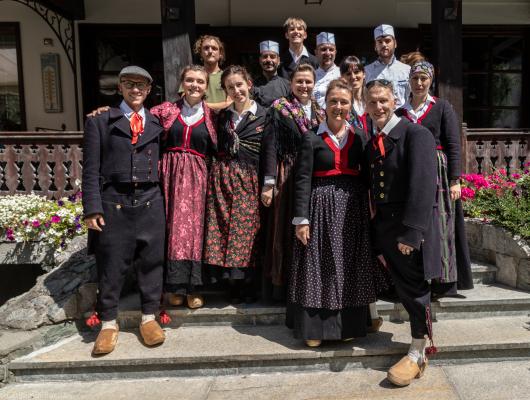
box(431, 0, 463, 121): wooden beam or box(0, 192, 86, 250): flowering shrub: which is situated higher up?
box(431, 0, 463, 121): wooden beam

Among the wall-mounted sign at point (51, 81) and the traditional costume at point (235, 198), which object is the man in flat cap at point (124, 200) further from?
the wall-mounted sign at point (51, 81)

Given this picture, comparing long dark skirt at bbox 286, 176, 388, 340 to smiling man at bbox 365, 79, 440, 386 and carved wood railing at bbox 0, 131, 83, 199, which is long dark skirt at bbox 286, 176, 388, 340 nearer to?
smiling man at bbox 365, 79, 440, 386

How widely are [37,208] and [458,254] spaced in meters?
4.05

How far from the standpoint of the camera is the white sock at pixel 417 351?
2.87 metres

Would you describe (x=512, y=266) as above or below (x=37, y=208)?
below

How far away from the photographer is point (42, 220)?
455 cm

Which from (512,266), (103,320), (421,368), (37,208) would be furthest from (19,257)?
(512,266)

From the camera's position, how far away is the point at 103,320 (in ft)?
10.6

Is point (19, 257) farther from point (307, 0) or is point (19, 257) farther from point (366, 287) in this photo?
point (307, 0)

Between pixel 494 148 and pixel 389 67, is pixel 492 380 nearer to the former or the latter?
pixel 389 67

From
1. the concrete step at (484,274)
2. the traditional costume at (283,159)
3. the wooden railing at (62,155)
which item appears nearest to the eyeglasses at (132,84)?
the traditional costume at (283,159)

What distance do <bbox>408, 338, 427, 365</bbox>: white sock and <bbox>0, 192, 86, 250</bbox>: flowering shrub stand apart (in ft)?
10.2

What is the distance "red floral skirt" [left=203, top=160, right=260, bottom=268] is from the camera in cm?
335

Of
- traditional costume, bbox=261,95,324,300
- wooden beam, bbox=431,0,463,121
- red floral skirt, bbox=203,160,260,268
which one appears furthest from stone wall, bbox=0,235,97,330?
wooden beam, bbox=431,0,463,121
